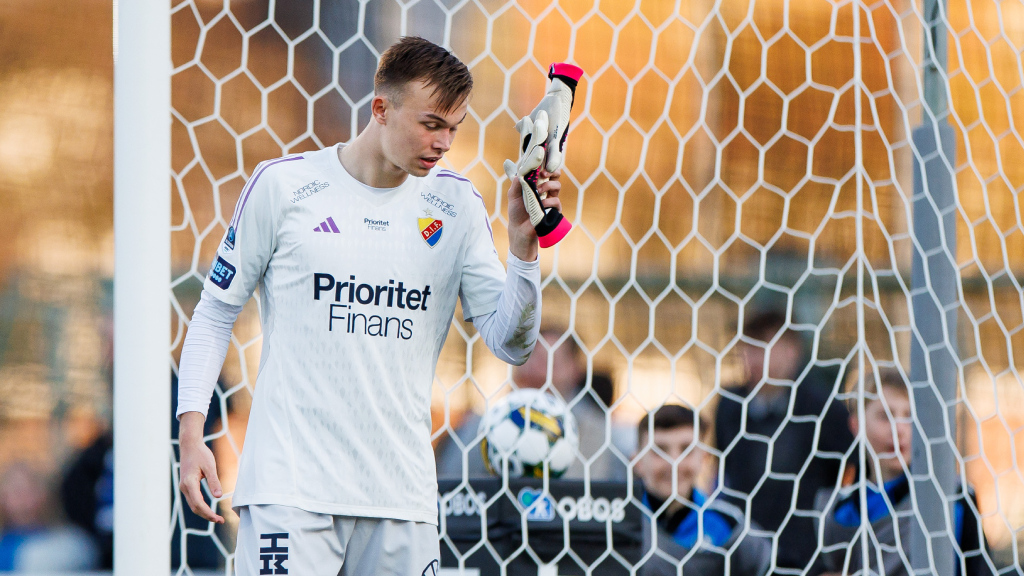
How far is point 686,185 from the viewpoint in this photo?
10.1 feet

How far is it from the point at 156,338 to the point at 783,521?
6.40 feet

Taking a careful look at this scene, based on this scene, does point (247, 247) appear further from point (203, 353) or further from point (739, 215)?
point (739, 215)

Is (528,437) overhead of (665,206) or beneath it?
beneath

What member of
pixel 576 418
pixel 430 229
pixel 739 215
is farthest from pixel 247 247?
pixel 739 215

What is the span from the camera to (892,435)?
2.88 meters

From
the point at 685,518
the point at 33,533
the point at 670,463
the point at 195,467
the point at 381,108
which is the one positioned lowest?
the point at 33,533

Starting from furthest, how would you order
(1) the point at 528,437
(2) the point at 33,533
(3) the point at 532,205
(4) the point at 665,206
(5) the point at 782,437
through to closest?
(4) the point at 665,206
(2) the point at 33,533
(5) the point at 782,437
(1) the point at 528,437
(3) the point at 532,205

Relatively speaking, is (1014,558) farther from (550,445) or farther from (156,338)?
(156,338)

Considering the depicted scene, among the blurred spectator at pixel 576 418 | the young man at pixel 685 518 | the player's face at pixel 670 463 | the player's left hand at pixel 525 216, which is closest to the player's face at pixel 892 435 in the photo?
the young man at pixel 685 518

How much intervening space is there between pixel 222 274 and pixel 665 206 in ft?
6.16

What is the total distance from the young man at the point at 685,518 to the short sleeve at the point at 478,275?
132cm

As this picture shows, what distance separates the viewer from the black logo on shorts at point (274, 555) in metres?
1.50


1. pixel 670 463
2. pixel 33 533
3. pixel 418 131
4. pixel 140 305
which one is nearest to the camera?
pixel 418 131

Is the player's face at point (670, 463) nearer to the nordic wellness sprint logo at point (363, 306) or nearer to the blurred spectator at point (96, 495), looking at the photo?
the blurred spectator at point (96, 495)
